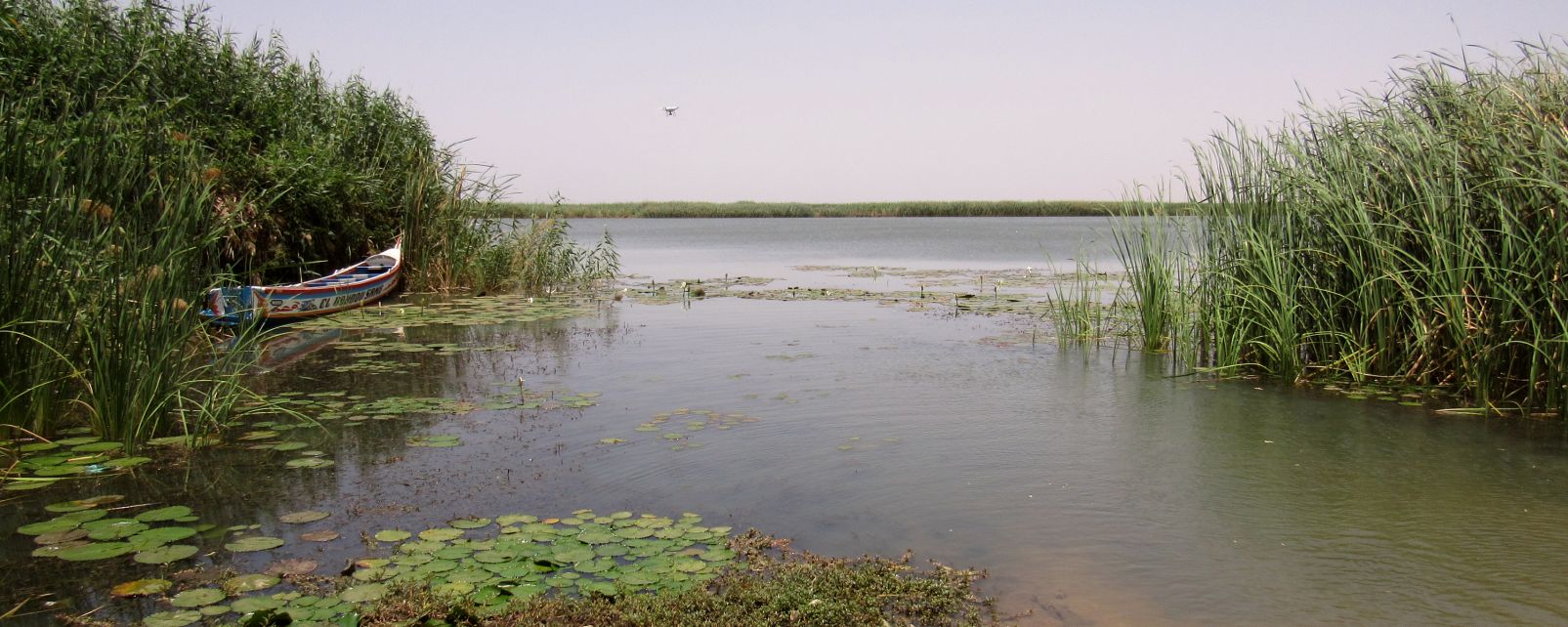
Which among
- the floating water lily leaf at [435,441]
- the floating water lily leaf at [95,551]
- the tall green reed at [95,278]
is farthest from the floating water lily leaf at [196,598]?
the floating water lily leaf at [435,441]

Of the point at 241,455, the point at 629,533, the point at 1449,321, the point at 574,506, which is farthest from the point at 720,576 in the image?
the point at 1449,321

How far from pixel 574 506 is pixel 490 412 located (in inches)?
90.1

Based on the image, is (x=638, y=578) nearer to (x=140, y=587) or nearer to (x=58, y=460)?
(x=140, y=587)

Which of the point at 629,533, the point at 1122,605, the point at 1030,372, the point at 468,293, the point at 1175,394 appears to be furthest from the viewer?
the point at 468,293

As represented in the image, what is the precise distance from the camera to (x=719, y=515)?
4551mm

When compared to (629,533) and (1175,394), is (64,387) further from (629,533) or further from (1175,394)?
(1175,394)

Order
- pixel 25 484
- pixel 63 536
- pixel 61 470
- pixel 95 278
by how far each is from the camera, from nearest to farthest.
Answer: pixel 63 536 → pixel 25 484 → pixel 61 470 → pixel 95 278

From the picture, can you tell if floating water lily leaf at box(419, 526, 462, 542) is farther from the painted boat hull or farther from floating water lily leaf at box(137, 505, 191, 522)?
the painted boat hull

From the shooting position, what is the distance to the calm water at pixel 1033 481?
12.6ft

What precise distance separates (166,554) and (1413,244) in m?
7.40

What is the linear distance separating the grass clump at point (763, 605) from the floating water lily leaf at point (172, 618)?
56cm

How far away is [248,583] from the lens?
358 centimetres

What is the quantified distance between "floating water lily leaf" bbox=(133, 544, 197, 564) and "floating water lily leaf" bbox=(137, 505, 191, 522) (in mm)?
374

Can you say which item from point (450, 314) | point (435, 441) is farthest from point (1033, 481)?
point (450, 314)
